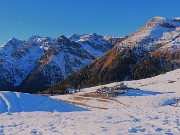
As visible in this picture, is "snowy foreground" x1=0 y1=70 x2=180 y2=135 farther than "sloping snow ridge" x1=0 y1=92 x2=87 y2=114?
No

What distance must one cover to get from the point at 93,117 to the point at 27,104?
22983 millimetres

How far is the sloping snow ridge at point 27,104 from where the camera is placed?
51.4 meters

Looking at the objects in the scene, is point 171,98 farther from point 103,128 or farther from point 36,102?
point 103,128

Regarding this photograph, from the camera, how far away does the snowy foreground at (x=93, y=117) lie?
24.5 m

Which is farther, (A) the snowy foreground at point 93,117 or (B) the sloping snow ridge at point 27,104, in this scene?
(B) the sloping snow ridge at point 27,104

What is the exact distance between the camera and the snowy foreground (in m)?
24.5

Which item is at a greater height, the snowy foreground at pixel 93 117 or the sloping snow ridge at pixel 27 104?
the sloping snow ridge at pixel 27 104

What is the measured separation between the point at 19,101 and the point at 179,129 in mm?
36025

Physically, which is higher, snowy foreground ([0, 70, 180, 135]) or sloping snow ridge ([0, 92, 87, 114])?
sloping snow ridge ([0, 92, 87, 114])

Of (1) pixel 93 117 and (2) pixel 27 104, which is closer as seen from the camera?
(1) pixel 93 117

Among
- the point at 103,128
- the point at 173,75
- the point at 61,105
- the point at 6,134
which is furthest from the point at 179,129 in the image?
the point at 173,75

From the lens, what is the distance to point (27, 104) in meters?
54.3

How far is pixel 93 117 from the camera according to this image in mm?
33938

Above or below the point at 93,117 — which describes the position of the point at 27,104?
above
